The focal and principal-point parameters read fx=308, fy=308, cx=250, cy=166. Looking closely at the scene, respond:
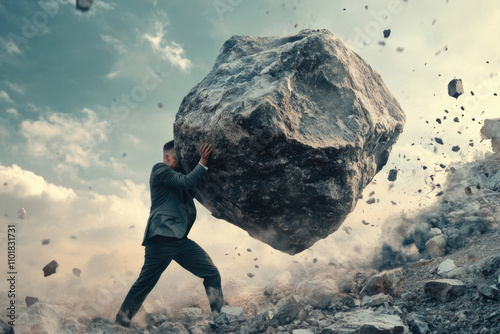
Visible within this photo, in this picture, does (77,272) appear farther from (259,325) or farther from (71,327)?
(259,325)

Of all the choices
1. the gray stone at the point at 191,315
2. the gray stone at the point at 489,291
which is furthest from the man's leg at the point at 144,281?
the gray stone at the point at 489,291

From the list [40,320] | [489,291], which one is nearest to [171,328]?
[40,320]

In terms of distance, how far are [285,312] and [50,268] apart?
3.02m

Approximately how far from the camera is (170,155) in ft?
12.7

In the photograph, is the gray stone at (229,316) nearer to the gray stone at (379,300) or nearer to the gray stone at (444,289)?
the gray stone at (379,300)

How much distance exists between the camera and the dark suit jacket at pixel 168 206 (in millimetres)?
3498

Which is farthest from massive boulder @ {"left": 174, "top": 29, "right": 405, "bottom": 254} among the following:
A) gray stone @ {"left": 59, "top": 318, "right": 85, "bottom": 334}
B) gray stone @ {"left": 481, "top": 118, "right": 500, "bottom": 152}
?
gray stone @ {"left": 481, "top": 118, "right": 500, "bottom": 152}

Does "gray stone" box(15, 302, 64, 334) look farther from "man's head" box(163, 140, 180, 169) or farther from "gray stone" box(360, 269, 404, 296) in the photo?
"gray stone" box(360, 269, 404, 296)

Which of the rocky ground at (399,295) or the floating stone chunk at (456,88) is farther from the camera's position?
the floating stone chunk at (456,88)

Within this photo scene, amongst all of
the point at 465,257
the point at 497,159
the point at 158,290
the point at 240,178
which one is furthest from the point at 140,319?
the point at 497,159

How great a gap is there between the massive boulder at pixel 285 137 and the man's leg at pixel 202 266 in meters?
0.54

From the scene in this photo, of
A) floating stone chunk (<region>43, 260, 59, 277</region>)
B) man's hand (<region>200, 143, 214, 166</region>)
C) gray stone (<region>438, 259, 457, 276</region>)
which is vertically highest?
man's hand (<region>200, 143, 214, 166</region>)

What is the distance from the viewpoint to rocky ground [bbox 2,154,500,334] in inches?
97.3

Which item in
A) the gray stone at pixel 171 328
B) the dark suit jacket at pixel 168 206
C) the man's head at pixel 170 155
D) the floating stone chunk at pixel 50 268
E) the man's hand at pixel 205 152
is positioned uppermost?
the man's head at pixel 170 155
